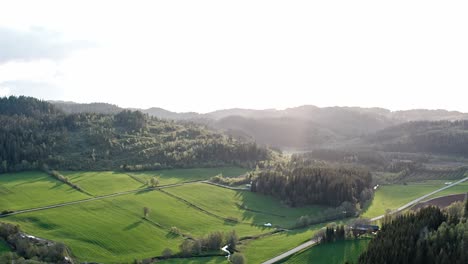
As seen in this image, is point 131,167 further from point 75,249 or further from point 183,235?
point 75,249

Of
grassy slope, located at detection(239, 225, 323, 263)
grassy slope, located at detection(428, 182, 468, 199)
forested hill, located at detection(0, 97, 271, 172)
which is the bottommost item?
grassy slope, located at detection(239, 225, 323, 263)

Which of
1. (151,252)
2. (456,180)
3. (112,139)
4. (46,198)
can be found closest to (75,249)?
(151,252)

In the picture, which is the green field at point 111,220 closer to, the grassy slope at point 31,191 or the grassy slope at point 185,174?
the grassy slope at point 31,191

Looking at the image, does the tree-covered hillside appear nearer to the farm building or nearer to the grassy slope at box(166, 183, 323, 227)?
the grassy slope at box(166, 183, 323, 227)

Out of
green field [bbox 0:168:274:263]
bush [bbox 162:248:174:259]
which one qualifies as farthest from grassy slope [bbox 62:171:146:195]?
bush [bbox 162:248:174:259]

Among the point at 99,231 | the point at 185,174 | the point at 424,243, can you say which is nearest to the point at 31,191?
the point at 99,231

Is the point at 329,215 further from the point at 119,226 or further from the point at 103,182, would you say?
the point at 103,182
